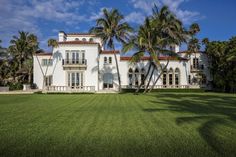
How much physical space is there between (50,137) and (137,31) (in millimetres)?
25834

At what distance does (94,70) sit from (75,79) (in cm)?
328

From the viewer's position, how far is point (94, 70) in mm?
35531

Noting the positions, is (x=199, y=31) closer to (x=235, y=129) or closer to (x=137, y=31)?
(x=137, y=31)

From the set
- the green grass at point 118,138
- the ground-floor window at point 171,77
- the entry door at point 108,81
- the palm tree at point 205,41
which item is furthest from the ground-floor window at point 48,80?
the green grass at point 118,138

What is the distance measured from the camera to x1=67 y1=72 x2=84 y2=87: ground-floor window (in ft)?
116

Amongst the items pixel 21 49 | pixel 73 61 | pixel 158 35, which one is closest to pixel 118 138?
pixel 158 35

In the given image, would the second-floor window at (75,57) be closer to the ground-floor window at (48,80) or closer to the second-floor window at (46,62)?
the second-floor window at (46,62)

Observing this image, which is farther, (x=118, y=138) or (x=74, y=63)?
(x=74, y=63)

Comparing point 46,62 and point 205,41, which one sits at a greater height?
point 205,41

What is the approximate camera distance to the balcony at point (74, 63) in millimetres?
35056

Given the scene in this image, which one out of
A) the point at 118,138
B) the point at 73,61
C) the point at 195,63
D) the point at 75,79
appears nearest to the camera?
the point at 118,138

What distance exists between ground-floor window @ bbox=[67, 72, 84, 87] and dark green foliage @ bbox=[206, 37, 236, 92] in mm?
21340

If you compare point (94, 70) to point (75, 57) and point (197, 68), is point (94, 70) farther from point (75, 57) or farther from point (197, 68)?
point (197, 68)

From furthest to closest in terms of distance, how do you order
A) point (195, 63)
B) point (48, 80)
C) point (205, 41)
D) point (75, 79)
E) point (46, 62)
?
point (205, 41) → point (195, 63) → point (46, 62) → point (48, 80) → point (75, 79)
